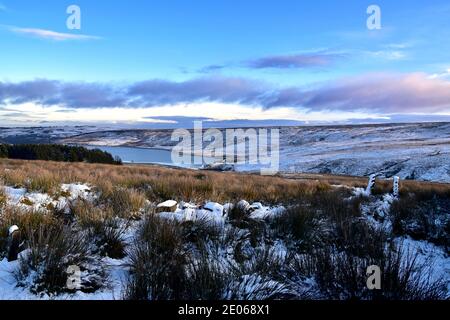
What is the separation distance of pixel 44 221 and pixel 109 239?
93 centimetres

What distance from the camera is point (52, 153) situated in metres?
43.4

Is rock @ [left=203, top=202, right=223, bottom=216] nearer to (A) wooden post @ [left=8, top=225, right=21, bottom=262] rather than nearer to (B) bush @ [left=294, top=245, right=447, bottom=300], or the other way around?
(B) bush @ [left=294, top=245, right=447, bottom=300]

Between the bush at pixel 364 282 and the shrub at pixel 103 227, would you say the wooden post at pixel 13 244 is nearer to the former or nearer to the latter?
the shrub at pixel 103 227

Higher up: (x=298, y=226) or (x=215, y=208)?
(x=215, y=208)

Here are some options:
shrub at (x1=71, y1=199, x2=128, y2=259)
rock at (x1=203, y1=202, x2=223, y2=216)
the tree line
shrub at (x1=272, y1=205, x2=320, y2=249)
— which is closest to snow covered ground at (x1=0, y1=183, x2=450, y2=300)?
rock at (x1=203, y1=202, x2=223, y2=216)

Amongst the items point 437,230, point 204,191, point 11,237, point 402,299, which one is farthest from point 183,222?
point 437,230

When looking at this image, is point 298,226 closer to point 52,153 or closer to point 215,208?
point 215,208

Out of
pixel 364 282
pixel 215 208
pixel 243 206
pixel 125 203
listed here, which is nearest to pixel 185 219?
pixel 215 208

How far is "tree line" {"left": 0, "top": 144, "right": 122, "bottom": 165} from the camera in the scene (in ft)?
141

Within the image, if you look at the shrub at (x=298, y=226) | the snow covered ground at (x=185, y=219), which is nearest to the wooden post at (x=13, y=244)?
the snow covered ground at (x=185, y=219)

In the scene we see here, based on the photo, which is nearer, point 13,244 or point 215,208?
point 13,244

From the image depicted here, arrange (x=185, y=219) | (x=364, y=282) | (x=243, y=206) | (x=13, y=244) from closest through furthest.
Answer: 1. (x=364, y=282)
2. (x=13, y=244)
3. (x=185, y=219)
4. (x=243, y=206)

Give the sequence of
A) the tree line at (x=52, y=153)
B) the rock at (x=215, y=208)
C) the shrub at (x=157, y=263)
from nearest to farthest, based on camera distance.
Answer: the shrub at (x=157, y=263) → the rock at (x=215, y=208) → the tree line at (x=52, y=153)

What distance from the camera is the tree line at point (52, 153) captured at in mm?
42906
